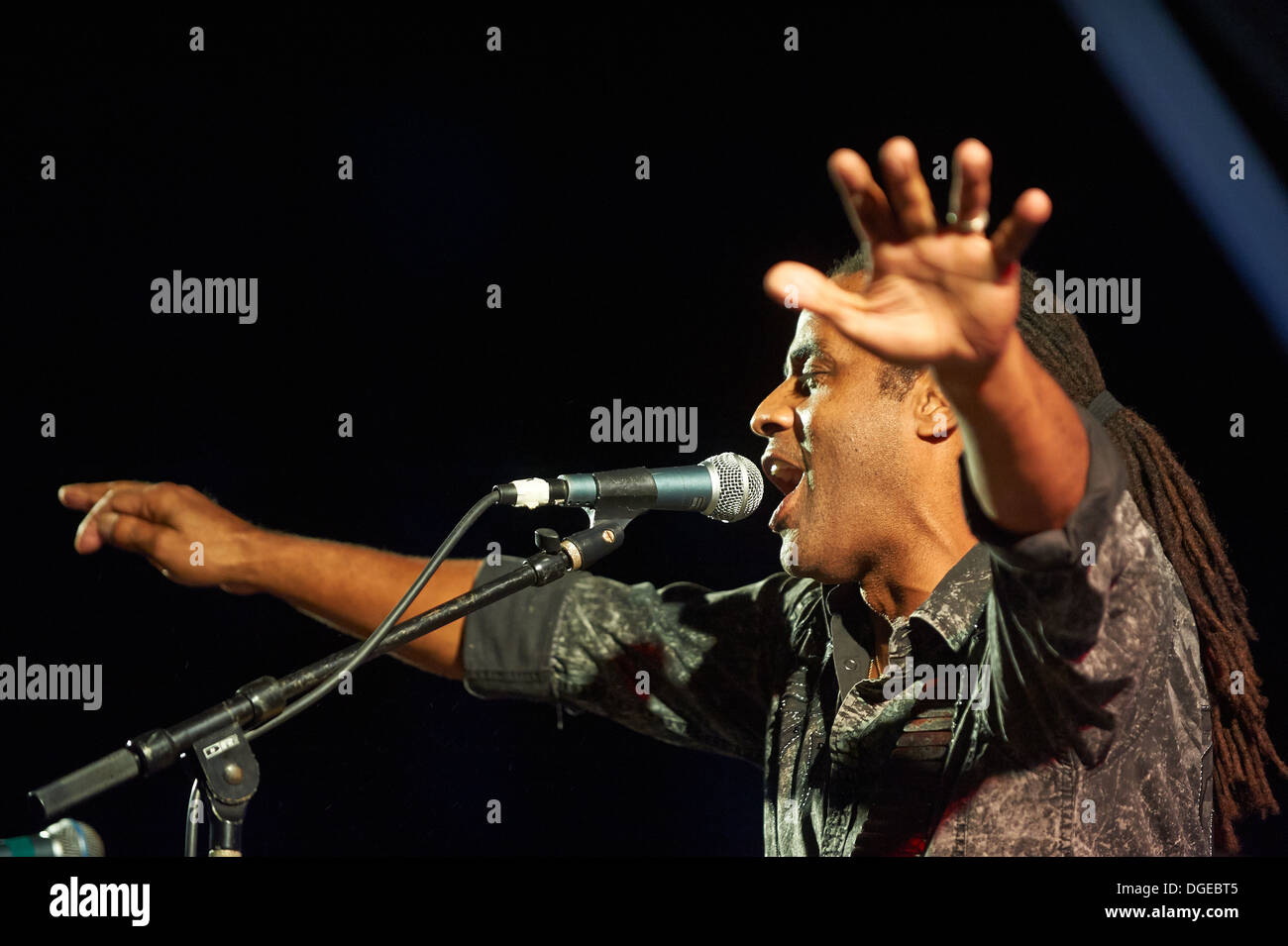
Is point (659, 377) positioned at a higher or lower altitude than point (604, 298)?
lower

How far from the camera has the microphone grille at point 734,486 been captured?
1901mm

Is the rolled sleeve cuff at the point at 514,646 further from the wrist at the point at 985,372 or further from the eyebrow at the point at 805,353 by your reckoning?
the wrist at the point at 985,372

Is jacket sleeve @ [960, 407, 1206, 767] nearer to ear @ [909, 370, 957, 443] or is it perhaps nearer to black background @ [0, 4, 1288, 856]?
ear @ [909, 370, 957, 443]

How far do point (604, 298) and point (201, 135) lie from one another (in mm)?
956

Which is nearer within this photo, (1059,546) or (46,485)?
(1059,546)

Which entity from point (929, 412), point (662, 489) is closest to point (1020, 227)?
point (662, 489)

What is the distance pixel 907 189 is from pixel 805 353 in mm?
1013

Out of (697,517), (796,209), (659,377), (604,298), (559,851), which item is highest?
(796,209)

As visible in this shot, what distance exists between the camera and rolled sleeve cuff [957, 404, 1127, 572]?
1349mm

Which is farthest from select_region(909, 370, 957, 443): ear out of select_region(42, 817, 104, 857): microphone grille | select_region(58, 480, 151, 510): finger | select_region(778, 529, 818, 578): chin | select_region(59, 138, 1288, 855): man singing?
select_region(58, 480, 151, 510): finger

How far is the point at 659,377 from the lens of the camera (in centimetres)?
Result: 256

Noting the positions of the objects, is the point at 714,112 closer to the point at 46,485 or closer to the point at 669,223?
the point at 669,223
